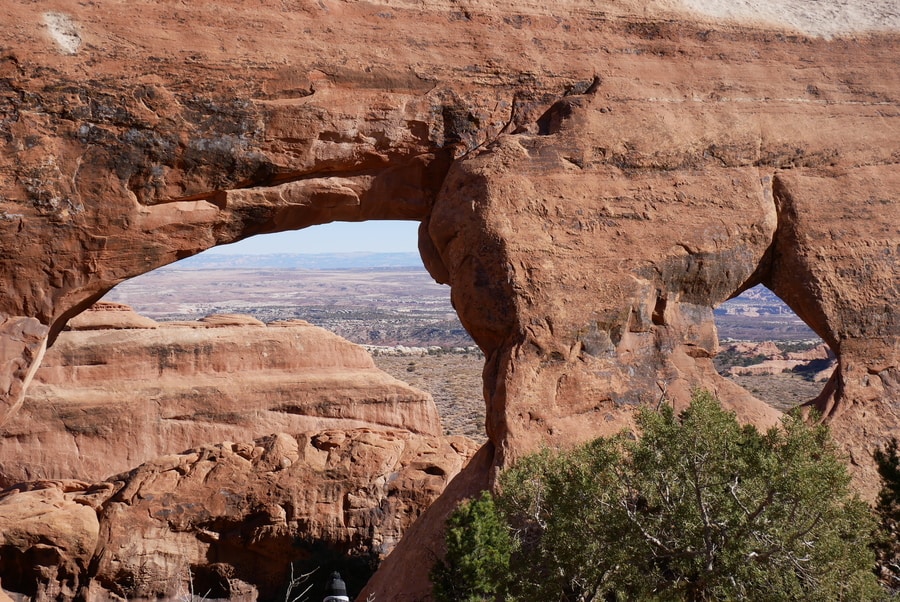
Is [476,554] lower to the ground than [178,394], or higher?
higher

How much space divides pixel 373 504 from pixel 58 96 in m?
7.42

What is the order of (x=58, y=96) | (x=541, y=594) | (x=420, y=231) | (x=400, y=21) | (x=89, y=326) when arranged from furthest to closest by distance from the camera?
(x=89, y=326) < (x=420, y=231) < (x=400, y=21) < (x=58, y=96) < (x=541, y=594)

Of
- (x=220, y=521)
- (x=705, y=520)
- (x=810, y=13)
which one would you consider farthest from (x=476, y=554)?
(x=810, y=13)

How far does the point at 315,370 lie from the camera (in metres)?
22.3

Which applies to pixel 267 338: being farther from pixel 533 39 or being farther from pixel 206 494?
pixel 533 39

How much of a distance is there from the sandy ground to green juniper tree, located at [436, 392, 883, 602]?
671 centimetres

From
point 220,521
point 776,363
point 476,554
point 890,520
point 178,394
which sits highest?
point 890,520

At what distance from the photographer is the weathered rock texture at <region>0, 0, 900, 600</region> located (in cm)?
1200

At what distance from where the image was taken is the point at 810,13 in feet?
47.5

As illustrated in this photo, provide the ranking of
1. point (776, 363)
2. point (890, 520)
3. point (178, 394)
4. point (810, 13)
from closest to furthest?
point (890, 520)
point (810, 13)
point (178, 394)
point (776, 363)

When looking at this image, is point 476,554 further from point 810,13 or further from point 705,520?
point 810,13

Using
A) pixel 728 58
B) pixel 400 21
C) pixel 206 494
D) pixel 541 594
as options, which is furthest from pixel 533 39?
pixel 206 494

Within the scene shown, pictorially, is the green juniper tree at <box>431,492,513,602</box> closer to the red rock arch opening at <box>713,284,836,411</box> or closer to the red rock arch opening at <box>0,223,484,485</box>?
the red rock arch opening at <box>713,284,836,411</box>

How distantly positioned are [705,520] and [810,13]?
874 centimetres
